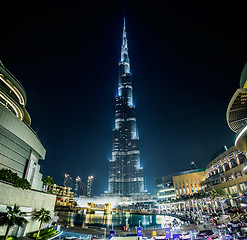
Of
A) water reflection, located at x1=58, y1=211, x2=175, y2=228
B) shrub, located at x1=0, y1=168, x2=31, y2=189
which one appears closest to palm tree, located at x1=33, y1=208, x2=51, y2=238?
shrub, located at x1=0, y1=168, x2=31, y2=189

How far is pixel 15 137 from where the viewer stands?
36188 millimetres

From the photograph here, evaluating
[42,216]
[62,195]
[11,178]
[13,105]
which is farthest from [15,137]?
[62,195]

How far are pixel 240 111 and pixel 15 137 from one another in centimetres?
4452

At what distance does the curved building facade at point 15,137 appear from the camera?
3259 centimetres

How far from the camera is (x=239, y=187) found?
196 feet

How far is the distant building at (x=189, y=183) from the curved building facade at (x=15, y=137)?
101 metres

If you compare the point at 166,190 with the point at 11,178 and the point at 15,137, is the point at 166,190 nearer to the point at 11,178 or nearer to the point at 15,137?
the point at 15,137

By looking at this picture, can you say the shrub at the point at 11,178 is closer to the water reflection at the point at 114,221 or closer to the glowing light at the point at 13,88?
the glowing light at the point at 13,88

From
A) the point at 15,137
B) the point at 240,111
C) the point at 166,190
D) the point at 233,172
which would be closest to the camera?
the point at 240,111

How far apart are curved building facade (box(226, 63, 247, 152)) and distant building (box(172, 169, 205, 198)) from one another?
8906 cm

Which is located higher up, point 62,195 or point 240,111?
point 240,111

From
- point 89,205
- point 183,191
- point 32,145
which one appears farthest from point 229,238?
point 89,205

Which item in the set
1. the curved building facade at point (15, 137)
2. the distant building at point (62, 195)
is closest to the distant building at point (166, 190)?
the distant building at point (62, 195)

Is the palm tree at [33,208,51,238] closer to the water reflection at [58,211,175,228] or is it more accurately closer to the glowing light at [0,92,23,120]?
the water reflection at [58,211,175,228]
